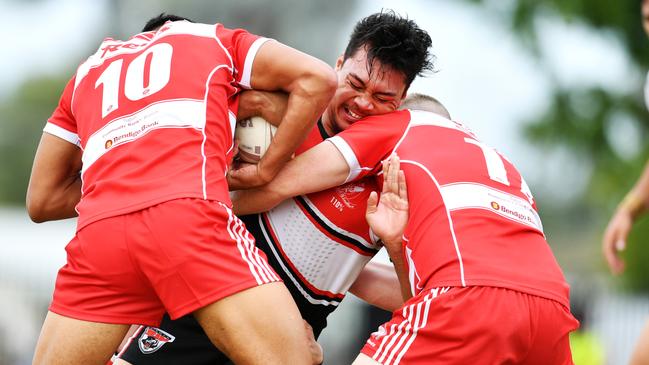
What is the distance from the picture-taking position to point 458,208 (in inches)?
188

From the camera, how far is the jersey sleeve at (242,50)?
198 inches

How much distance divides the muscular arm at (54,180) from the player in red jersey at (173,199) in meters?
0.37

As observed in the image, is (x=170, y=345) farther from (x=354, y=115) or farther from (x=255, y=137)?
(x=354, y=115)

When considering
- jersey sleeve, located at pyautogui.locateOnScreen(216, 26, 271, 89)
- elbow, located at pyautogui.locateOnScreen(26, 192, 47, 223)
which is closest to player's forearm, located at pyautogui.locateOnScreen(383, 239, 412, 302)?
jersey sleeve, located at pyautogui.locateOnScreen(216, 26, 271, 89)

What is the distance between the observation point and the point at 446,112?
5727 mm

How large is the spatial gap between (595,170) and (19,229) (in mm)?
10390

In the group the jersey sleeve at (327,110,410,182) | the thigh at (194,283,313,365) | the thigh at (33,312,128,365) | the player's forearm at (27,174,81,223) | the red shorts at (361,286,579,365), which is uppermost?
the jersey sleeve at (327,110,410,182)

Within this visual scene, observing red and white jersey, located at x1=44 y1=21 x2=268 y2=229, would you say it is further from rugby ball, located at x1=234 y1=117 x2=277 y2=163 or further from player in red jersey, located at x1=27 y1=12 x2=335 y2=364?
rugby ball, located at x1=234 y1=117 x2=277 y2=163

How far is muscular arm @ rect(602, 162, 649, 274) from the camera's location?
555 cm

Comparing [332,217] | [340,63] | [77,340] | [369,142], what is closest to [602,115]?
[340,63]

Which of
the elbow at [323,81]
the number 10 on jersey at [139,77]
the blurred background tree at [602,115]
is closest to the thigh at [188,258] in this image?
the number 10 on jersey at [139,77]

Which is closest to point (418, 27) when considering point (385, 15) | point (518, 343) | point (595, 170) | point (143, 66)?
point (385, 15)

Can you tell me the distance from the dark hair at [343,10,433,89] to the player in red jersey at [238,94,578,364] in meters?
0.37

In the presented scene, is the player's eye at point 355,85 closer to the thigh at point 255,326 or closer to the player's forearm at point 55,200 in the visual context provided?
the thigh at point 255,326
